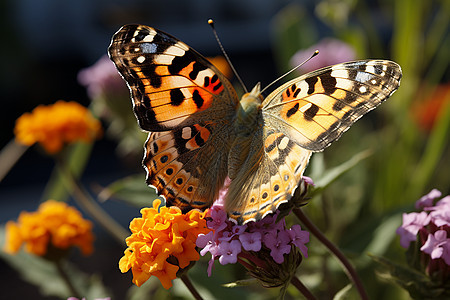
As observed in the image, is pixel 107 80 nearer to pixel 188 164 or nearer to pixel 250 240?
pixel 188 164

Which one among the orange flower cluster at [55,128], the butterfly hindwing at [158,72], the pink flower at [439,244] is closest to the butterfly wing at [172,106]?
the butterfly hindwing at [158,72]

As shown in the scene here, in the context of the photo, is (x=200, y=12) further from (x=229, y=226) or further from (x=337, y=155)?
(x=229, y=226)

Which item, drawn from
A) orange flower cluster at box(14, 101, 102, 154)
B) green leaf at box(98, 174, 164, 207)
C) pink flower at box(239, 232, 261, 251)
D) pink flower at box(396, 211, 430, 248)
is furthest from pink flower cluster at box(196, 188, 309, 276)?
orange flower cluster at box(14, 101, 102, 154)

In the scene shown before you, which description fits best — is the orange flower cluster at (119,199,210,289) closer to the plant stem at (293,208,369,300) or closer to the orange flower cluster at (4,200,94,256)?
the plant stem at (293,208,369,300)

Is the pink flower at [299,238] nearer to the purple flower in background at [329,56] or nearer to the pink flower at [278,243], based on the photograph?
the pink flower at [278,243]

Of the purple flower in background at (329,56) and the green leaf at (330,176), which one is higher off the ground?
the green leaf at (330,176)

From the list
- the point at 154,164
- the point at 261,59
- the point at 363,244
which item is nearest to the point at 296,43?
the point at 363,244
